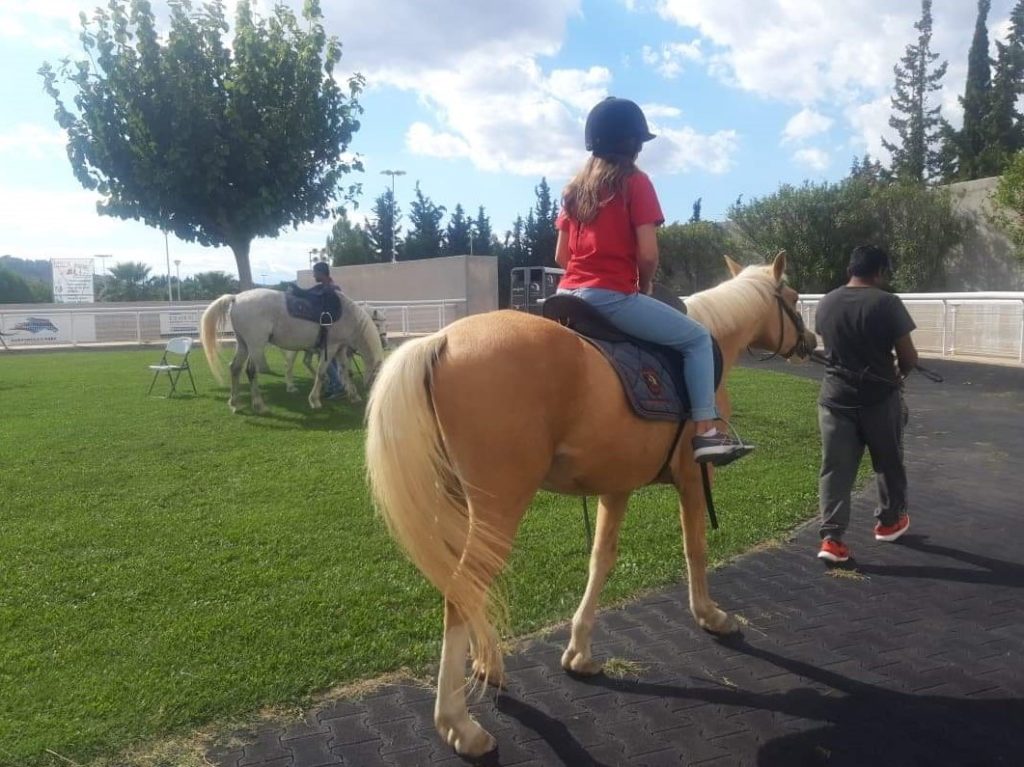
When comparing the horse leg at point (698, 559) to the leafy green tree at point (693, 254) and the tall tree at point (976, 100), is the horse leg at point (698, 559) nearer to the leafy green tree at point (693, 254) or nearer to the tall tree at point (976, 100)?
the leafy green tree at point (693, 254)

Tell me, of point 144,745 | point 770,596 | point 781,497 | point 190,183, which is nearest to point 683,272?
point 190,183

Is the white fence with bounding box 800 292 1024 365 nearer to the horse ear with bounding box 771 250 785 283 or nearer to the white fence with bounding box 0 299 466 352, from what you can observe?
the horse ear with bounding box 771 250 785 283

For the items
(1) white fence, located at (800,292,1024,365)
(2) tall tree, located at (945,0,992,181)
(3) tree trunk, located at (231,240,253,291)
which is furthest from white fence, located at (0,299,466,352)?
(2) tall tree, located at (945,0,992,181)

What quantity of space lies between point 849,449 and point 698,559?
186 centimetres

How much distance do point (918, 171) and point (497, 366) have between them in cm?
5333

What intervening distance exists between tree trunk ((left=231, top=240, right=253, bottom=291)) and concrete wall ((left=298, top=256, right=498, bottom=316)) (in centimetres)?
830

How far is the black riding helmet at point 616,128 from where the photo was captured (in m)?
3.22

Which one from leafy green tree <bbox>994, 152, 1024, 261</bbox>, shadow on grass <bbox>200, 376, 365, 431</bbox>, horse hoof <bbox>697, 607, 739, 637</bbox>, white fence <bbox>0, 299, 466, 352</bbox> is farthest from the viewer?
white fence <bbox>0, 299, 466, 352</bbox>

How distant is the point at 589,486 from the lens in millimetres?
3252

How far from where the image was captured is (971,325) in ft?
57.9

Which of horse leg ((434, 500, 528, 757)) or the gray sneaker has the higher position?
the gray sneaker

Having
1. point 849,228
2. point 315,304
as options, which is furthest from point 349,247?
point 315,304

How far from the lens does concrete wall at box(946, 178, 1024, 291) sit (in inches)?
918

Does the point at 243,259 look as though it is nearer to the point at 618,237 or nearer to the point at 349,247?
the point at 618,237
